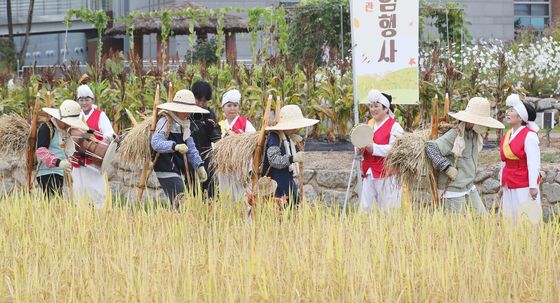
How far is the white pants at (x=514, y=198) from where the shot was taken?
789 centimetres

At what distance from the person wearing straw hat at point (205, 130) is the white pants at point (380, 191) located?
1.21 metres

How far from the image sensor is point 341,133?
39.4 feet

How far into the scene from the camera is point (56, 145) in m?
8.62

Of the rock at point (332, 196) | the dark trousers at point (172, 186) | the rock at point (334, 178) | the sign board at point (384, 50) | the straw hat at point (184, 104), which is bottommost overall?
the rock at point (332, 196)

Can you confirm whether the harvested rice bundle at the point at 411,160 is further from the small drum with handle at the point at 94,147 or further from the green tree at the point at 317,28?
the green tree at the point at 317,28

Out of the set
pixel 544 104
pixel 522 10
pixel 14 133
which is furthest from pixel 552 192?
pixel 522 10

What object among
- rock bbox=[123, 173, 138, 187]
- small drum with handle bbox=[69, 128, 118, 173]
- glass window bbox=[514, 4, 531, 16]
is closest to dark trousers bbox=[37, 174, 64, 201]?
small drum with handle bbox=[69, 128, 118, 173]

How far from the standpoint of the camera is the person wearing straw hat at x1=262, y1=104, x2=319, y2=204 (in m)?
7.67

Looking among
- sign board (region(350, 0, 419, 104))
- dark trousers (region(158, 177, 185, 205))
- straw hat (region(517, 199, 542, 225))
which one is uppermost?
sign board (region(350, 0, 419, 104))

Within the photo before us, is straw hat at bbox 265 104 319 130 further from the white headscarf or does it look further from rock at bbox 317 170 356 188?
rock at bbox 317 170 356 188

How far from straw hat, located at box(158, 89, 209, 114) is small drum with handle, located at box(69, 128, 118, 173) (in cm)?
56

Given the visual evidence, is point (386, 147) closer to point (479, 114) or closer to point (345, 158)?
point (479, 114)

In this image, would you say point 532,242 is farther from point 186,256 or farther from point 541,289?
point 186,256

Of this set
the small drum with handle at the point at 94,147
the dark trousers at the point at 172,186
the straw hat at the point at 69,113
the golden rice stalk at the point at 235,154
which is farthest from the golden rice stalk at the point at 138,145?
the golden rice stalk at the point at 235,154
